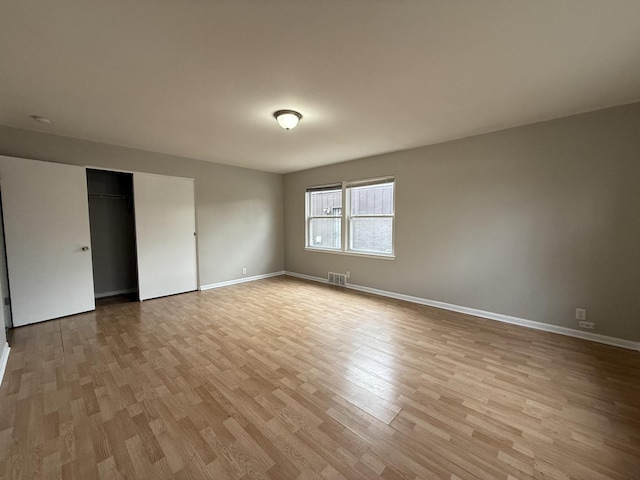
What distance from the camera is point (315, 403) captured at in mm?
1786

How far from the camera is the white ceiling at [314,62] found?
140cm

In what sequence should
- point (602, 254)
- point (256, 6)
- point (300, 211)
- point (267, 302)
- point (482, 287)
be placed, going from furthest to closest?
point (300, 211) → point (267, 302) → point (482, 287) → point (602, 254) → point (256, 6)

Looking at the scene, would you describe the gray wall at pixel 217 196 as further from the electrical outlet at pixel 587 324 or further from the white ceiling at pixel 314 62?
the electrical outlet at pixel 587 324

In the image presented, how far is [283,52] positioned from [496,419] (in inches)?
112

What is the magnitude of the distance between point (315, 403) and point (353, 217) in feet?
11.7

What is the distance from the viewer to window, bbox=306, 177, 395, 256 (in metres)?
4.41

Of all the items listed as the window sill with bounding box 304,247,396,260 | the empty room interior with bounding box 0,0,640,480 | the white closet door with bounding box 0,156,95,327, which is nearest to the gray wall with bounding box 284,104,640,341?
the empty room interior with bounding box 0,0,640,480

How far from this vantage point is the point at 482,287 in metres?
3.39

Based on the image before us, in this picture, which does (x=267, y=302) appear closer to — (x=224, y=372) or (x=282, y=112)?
(x=224, y=372)

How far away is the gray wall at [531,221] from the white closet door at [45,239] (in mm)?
4585

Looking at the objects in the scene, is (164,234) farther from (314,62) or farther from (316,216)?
(314,62)

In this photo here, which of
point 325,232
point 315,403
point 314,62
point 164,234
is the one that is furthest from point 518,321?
point 164,234

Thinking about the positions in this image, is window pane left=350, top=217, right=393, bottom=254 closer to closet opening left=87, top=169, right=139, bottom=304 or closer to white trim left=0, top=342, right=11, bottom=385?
closet opening left=87, top=169, right=139, bottom=304

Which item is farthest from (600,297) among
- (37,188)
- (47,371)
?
(37,188)
